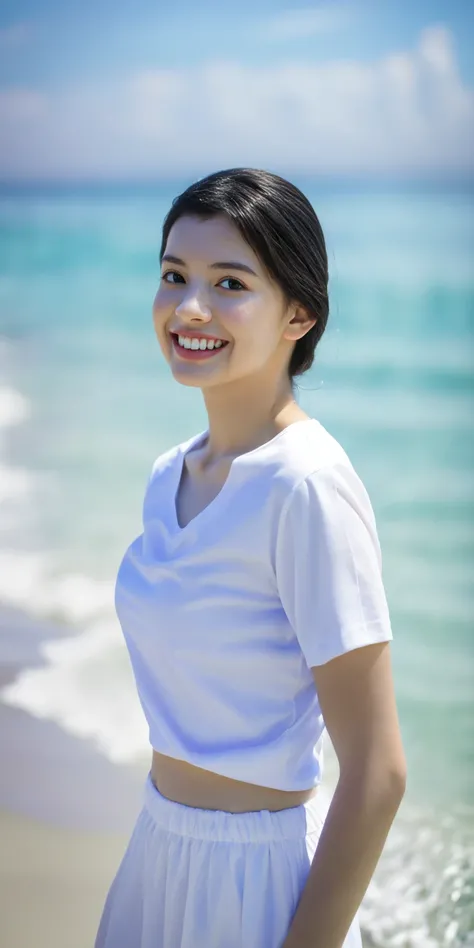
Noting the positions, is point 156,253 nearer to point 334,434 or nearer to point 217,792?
point 334,434

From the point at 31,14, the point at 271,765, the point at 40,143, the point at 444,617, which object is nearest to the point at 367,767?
the point at 271,765

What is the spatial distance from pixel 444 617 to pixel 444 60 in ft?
19.9

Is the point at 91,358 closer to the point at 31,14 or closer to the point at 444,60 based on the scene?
the point at 31,14

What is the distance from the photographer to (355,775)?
116 cm

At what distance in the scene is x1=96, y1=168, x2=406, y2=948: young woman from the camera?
3.82 feet

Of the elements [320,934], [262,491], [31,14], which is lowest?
[320,934]

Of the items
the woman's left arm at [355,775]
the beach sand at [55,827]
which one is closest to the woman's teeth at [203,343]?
the woman's left arm at [355,775]

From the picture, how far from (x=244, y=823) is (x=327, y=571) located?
337 millimetres

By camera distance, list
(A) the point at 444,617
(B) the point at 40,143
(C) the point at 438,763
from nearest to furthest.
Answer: (C) the point at 438,763, (A) the point at 444,617, (B) the point at 40,143

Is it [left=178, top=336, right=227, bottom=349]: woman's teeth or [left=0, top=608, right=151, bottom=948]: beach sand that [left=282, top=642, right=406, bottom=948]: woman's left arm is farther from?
[left=0, top=608, right=151, bottom=948]: beach sand

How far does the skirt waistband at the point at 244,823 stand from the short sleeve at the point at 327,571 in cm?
24

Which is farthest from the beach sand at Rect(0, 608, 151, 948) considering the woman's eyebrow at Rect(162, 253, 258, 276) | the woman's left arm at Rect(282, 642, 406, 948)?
the woman's eyebrow at Rect(162, 253, 258, 276)

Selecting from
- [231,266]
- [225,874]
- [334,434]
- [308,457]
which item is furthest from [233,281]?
[334,434]

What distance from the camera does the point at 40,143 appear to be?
1044cm
